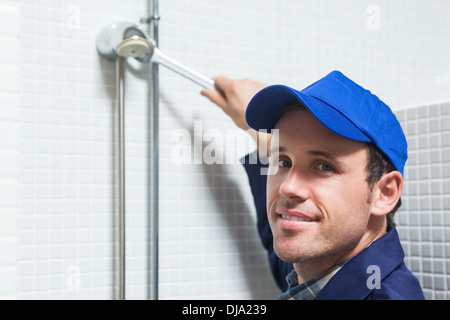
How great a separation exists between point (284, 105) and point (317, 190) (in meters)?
0.12

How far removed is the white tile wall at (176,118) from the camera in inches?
35.5

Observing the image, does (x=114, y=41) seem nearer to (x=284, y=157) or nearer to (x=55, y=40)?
(x=55, y=40)

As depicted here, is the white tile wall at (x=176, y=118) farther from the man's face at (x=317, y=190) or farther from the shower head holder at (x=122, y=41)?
the man's face at (x=317, y=190)

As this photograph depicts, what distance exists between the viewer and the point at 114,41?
93cm

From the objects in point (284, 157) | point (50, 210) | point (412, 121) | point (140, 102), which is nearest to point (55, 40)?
point (140, 102)

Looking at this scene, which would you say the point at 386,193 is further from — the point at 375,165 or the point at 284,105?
the point at 284,105

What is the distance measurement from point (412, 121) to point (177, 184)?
16.7 inches

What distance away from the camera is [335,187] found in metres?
0.69

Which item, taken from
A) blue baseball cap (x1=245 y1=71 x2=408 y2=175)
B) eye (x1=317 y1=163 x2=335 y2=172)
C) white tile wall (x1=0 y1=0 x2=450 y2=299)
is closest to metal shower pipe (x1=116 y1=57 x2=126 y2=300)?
white tile wall (x1=0 y1=0 x2=450 y2=299)

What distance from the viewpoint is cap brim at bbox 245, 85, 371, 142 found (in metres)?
0.67

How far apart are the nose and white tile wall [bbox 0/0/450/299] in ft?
1.02

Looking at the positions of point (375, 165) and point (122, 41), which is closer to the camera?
point (375, 165)

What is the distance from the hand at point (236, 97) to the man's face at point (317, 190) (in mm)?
237

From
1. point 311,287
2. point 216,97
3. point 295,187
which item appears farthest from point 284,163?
point 216,97
